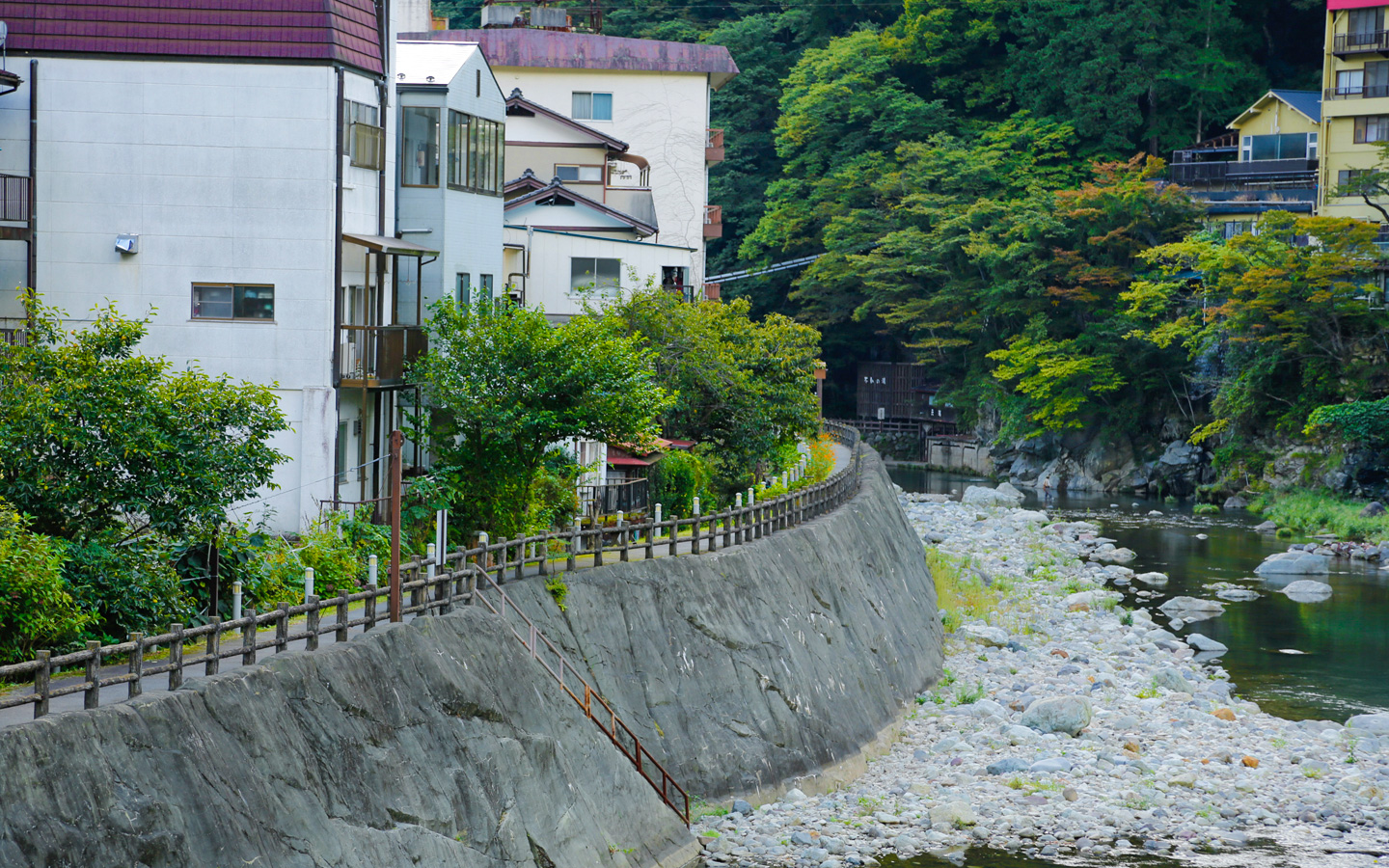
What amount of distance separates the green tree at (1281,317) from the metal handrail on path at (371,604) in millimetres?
30691

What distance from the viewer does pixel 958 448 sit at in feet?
236

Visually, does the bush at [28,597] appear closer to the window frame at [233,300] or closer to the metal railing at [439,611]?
the metal railing at [439,611]

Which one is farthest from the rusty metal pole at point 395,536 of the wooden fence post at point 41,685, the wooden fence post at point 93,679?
the wooden fence post at point 41,685

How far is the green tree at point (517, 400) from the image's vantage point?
2042 centimetres

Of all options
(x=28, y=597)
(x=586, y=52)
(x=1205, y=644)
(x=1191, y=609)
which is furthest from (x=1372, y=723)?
(x=586, y=52)

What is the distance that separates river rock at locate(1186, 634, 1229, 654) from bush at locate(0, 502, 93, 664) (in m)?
25.3

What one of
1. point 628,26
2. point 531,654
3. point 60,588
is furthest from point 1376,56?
point 60,588

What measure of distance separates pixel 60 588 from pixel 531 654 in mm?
5622

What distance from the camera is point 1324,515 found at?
48812 mm

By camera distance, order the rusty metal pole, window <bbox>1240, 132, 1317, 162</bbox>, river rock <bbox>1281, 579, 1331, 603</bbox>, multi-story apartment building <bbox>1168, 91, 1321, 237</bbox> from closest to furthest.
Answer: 1. the rusty metal pole
2. river rock <bbox>1281, 579, 1331, 603</bbox>
3. multi-story apartment building <bbox>1168, 91, 1321, 237</bbox>
4. window <bbox>1240, 132, 1317, 162</bbox>

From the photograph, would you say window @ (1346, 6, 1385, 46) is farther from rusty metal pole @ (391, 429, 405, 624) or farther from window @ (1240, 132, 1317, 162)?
rusty metal pole @ (391, 429, 405, 624)

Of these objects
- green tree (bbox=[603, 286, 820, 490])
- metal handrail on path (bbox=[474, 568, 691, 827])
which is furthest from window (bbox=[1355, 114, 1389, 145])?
metal handrail on path (bbox=[474, 568, 691, 827])

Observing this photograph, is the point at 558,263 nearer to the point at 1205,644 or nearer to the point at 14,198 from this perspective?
the point at 14,198

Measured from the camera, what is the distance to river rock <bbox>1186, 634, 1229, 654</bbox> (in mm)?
31359
